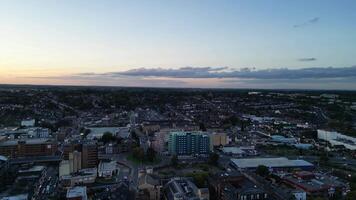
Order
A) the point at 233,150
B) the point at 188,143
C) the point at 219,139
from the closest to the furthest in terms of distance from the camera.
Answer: the point at 188,143 < the point at 233,150 < the point at 219,139

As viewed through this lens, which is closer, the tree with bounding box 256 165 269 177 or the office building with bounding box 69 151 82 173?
the tree with bounding box 256 165 269 177

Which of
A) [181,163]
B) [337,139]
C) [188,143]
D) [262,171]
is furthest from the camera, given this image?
[337,139]

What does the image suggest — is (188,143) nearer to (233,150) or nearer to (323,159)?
(233,150)

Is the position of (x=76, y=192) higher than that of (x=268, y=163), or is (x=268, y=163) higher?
(x=76, y=192)

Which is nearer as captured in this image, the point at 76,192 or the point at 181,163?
the point at 76,192

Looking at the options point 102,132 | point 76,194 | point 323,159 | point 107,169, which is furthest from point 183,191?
point 102,132

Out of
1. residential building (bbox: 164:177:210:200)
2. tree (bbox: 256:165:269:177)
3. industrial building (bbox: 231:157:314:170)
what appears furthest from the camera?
industrial building (bbox: 231:157:314:170)

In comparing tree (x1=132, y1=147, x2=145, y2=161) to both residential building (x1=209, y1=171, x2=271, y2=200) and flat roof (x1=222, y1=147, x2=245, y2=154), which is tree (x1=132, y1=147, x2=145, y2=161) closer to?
flat roof (x1=222, y1=147, x2=245, y2=154)

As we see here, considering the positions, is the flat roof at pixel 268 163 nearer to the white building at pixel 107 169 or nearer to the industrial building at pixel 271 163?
the industrial building at pixel 271 163

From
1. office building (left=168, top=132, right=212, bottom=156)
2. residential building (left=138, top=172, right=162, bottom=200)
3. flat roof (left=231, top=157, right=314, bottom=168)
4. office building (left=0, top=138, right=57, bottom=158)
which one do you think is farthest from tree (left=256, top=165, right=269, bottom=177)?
office building (left=0, top=138, right=57, bottom=158)

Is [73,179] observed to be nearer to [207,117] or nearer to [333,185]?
[333,185]

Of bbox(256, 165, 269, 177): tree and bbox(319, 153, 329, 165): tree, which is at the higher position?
bbox(256, 165, 269, 177): tree
